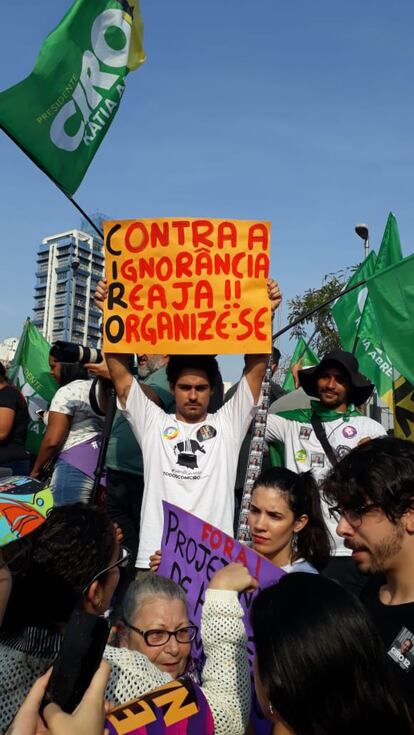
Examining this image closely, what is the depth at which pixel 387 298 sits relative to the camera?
5.63 metres

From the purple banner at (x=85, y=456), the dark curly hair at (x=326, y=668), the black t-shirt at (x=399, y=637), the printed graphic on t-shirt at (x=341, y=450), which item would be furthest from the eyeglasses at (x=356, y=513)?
the purple banner at (x=85, y=456)

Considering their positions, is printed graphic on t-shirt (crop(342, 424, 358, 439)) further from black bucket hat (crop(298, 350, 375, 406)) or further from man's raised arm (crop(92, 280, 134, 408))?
man's raised arm (crop(92, 280, 134, 408))

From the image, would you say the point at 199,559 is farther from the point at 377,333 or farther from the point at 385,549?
the point at 377,333

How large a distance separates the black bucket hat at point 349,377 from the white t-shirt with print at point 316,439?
7.5 inches

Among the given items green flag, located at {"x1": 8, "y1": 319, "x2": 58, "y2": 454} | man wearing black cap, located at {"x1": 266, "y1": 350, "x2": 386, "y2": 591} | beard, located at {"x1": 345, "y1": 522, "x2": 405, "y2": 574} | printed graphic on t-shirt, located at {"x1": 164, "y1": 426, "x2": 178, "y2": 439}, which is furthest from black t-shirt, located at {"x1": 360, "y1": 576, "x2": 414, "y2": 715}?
green flag, located at {"x1": 8, "y1": 319, "x2": 58, "y2": 454}

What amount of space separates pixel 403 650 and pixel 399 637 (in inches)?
1.9

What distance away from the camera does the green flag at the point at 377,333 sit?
7.39 m

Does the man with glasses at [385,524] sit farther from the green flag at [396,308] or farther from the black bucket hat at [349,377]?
the green flag at [396,308]

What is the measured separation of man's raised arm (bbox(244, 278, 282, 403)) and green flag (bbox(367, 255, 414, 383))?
177 centimetres

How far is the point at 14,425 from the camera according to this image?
5418 mm

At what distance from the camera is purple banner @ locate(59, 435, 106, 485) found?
479cm

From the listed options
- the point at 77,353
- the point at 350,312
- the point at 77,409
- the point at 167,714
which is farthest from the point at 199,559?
the point at 350,312

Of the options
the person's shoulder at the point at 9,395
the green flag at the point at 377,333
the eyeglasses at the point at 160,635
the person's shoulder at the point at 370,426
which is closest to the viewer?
the eyeglasses at the point at 160,635

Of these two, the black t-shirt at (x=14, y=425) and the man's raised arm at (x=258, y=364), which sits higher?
the man's raised arm at (x=258, y=364)
